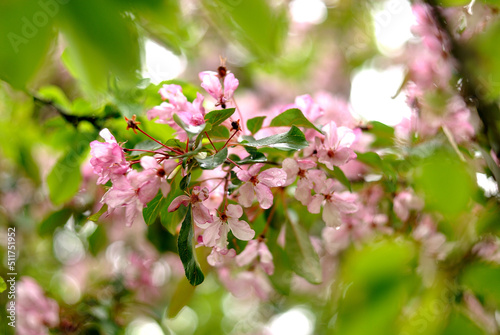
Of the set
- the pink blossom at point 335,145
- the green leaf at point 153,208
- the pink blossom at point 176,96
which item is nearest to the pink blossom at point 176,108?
the pink blossom at point 176,96

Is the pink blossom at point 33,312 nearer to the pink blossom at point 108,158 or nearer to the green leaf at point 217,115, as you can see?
the pink blossom at point 108,158

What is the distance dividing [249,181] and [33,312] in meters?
0.83

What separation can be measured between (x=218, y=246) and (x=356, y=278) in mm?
328

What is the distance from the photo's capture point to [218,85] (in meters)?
0.72

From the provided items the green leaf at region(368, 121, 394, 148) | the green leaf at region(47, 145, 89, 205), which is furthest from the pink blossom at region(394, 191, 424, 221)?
the green leaf at region(47, 145, 89, 205)

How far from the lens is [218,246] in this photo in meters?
0.64

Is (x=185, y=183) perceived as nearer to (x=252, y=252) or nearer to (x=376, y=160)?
(x=252, y=252)

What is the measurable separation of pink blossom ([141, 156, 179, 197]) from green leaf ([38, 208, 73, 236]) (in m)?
0.62

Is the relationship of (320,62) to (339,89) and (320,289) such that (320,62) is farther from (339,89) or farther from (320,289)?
(320,289)

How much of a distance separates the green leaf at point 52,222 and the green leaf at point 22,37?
37.2 inches

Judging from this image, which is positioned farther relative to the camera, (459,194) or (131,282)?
(131,282)

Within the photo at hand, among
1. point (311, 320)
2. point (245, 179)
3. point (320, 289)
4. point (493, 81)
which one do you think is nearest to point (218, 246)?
point (245, 179)

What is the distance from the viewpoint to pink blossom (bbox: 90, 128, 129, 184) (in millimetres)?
599

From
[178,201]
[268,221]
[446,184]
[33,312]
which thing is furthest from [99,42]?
[33,312]
